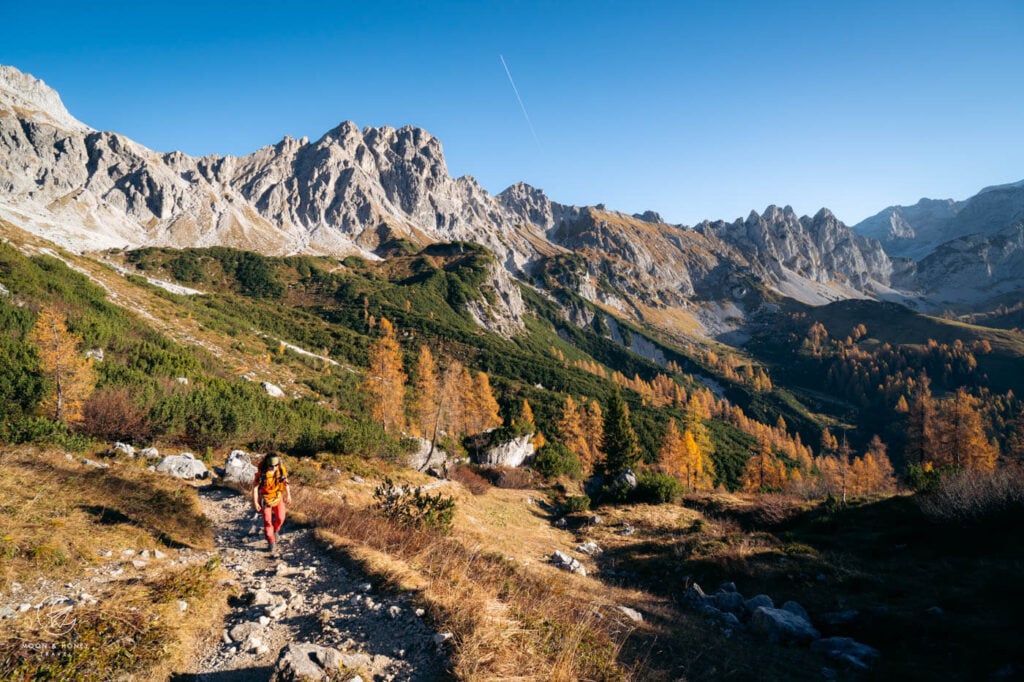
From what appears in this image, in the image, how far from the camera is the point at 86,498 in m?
9.80

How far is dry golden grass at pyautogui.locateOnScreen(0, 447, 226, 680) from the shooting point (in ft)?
16.1

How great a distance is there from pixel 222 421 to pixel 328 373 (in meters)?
41.3

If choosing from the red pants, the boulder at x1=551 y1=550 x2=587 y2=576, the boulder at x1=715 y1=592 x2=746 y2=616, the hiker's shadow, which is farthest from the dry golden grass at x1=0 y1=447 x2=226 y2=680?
the boulder at x1=715 y1=592 x2=746 y2=616

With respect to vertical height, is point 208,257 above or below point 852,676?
above

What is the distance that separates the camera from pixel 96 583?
665 cm

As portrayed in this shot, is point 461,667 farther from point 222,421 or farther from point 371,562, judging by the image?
point 222,421

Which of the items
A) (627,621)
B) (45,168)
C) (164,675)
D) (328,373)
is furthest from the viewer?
(45,168)

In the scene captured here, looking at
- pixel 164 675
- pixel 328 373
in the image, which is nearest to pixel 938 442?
pixel 164 675

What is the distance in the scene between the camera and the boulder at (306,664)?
15.8ft

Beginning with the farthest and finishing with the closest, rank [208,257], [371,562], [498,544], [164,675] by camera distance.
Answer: [208,257], [498,544], [371,562], [164,675]

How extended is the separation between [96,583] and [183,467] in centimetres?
1032

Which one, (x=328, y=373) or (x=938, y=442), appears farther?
(x=328, y=373)

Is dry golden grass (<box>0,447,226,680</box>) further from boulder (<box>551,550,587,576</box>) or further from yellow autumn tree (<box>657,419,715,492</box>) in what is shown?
yellow autumn tree (<box>657,419,715,492</box>)

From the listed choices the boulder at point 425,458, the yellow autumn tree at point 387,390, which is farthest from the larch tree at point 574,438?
the boulder at point 425,458
